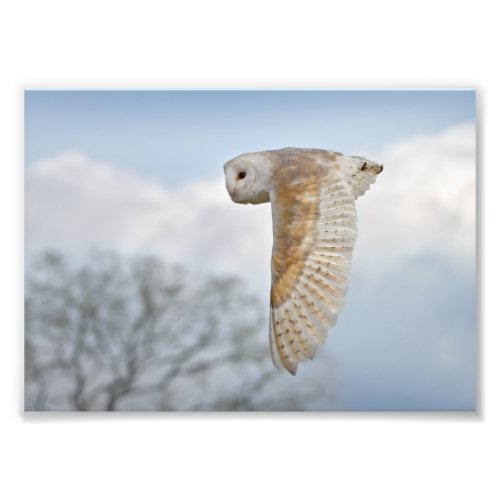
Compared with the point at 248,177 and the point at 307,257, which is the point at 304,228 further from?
the point at 248,177

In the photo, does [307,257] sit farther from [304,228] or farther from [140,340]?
[140,340]

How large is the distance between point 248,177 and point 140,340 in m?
0.88

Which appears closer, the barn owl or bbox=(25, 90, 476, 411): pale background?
the barn owl

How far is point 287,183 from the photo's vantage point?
5.62 metres

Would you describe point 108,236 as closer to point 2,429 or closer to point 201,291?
point 201,291

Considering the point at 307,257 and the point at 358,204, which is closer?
the point at 307,257

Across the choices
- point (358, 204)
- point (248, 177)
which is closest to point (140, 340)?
point (248, 177)

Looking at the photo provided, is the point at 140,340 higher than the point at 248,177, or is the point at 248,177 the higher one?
the point at 248,177

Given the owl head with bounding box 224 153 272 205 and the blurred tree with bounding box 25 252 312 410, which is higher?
the owl head with bounding box 224 153 272 205

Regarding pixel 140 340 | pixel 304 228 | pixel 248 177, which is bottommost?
pixel 140 340

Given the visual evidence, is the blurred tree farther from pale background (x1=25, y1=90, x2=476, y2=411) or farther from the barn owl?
the barn owl

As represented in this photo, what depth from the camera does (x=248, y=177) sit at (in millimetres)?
5719

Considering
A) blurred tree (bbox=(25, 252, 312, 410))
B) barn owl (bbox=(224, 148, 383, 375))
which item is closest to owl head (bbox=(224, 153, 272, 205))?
barn owl (bbox=(224, 148, 383, 375))

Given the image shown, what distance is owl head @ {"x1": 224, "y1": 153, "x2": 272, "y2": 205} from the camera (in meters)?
5.69
